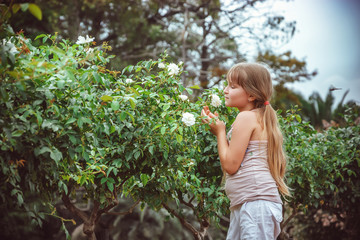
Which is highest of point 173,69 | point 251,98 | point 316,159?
point 173,69

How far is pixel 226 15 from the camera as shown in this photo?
812 cm

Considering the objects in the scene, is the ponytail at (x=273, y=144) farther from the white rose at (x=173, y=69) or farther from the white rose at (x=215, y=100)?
the white rose at (x=173, y=69)

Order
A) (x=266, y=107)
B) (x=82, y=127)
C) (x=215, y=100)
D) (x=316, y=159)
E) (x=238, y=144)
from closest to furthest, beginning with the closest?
(x=82, y=127)
(x=238, y=144)
(x=266, y=107)
(x=215, y=100)
(x=316, y=159)

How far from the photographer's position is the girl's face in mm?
1784

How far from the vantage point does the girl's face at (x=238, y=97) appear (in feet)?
5.85

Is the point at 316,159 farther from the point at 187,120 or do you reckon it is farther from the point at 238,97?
the point at 187,120

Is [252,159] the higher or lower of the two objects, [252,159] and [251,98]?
the lower

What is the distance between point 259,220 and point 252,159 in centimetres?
28

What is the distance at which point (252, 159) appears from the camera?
1658 millimetres

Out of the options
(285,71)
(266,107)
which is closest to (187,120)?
(266,107)

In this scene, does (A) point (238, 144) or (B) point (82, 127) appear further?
(A) point (238, 144)

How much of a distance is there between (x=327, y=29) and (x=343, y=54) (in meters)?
1.03

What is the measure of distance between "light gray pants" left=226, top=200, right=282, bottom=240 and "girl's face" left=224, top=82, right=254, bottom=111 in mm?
492

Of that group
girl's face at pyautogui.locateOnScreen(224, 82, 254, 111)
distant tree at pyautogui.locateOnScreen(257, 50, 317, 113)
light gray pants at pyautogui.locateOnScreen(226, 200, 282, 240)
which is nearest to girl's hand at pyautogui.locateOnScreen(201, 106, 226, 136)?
girl's face at pyautogui.locateOnScreen(224, 82, 254, 111)
